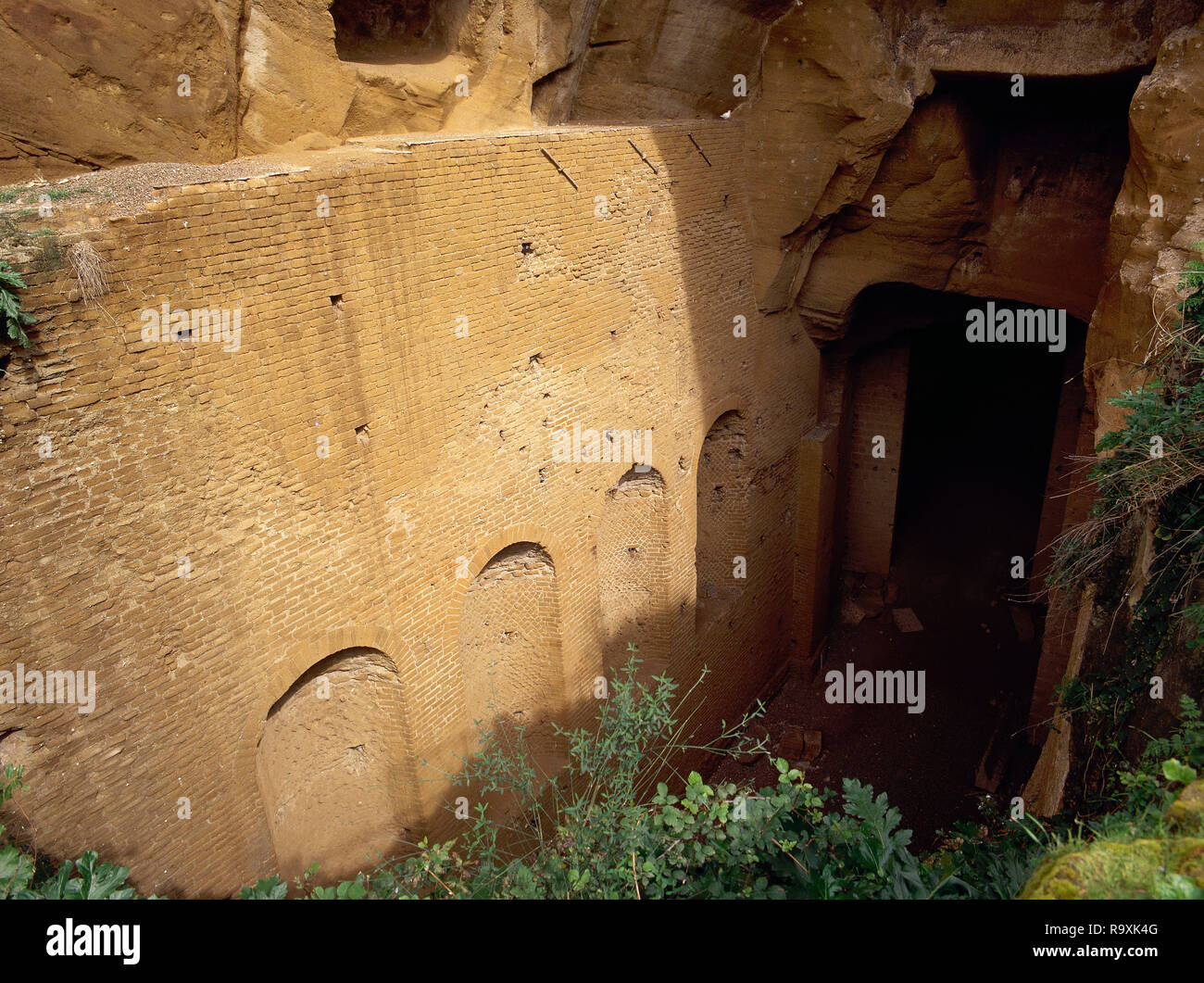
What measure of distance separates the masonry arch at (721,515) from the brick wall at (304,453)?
1.79m

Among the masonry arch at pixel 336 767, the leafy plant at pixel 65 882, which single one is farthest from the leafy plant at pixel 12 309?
the masonry arch at pixel 336 767

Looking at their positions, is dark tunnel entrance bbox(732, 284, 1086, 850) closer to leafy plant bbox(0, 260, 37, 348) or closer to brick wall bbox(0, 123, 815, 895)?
brick wall bbox(0, 123, 815, 895)

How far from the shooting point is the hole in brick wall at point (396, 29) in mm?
8828

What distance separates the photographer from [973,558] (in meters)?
13.2

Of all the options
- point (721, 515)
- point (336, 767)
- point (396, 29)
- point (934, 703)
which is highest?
point (396, 29)

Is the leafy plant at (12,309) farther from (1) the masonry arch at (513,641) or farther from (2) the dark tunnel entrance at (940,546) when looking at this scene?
(2) the dark tunnel entrance at (940,546)

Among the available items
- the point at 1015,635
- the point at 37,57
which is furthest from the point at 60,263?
the point at 1015,635

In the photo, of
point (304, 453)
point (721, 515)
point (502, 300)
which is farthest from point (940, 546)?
point (304, 453)

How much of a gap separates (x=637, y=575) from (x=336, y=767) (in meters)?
3.74

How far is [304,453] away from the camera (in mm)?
5430

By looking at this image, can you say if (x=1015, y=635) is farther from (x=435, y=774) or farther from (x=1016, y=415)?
(x=435, y=774)

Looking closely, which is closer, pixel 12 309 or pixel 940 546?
pixel 12 309

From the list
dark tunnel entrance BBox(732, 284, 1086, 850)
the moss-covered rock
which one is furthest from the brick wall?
the moss-covered rock

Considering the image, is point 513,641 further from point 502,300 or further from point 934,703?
point 934,703
